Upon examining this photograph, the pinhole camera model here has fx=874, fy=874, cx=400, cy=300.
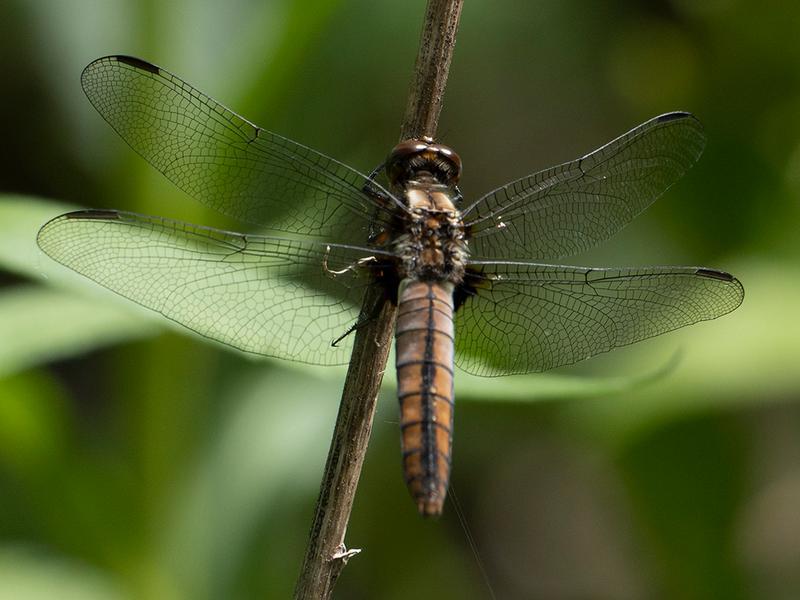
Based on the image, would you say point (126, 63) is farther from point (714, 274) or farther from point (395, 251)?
point (714, 274)

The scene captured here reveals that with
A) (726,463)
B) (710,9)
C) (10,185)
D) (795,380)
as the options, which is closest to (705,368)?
(795,380)

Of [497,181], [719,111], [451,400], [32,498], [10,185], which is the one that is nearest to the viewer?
[451,400]

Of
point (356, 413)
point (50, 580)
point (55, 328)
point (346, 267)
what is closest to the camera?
point (356, 413)

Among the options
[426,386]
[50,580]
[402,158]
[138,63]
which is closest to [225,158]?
[138,63]

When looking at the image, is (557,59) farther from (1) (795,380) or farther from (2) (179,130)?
(2) (179,130)

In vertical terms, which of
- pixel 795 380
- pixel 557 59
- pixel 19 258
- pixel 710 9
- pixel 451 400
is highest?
pixel 557 59

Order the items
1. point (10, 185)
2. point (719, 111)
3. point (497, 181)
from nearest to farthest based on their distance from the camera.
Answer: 1. point (719, 111)
2. point (10, 185)
3. point (497, 181)

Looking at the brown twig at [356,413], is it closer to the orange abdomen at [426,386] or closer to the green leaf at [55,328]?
the orange abdomen at [426,386]

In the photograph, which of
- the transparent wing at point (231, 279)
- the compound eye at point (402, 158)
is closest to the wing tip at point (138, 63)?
the transparent wing at point (231, 279)
